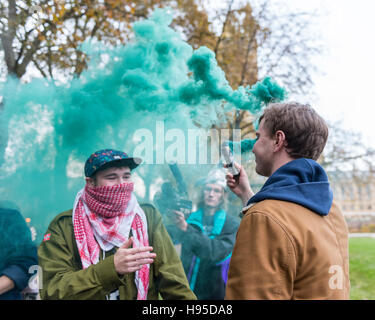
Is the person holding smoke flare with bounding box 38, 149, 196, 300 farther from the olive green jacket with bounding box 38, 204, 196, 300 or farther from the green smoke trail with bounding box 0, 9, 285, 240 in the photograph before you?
the green smoke trail with bounding box 0, 9, 285, 240

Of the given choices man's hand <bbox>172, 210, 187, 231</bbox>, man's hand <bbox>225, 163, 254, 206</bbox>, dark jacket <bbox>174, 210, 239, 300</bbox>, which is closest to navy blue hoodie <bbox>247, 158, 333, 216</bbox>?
man's hand <bbox>225, 163, 254, 206</bbox>

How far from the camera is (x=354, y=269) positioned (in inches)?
235

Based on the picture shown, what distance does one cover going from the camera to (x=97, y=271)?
220 centimetres

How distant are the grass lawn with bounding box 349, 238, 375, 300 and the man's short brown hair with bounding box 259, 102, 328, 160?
4.71 m

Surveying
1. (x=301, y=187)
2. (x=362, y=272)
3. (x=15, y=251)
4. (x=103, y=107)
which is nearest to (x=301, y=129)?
(x=301, y=187)

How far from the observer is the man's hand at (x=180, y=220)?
9.32ft

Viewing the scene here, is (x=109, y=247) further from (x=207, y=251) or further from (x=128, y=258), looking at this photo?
(x=207, y=251)

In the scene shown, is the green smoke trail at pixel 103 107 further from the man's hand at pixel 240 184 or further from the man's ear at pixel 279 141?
the man's ear at pixel 279 141

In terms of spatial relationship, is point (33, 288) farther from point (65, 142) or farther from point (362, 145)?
point (362, 145)

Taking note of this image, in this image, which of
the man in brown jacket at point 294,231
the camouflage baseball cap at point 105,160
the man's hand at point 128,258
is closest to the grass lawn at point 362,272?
the man's hand at point 128,258

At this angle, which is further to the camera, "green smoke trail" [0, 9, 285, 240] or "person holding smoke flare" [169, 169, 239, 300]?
"person holding smoke flare" [169, 169, 239, 300]

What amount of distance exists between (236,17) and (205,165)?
5064mm

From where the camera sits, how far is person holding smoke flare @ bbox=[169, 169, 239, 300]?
9.58 feet
